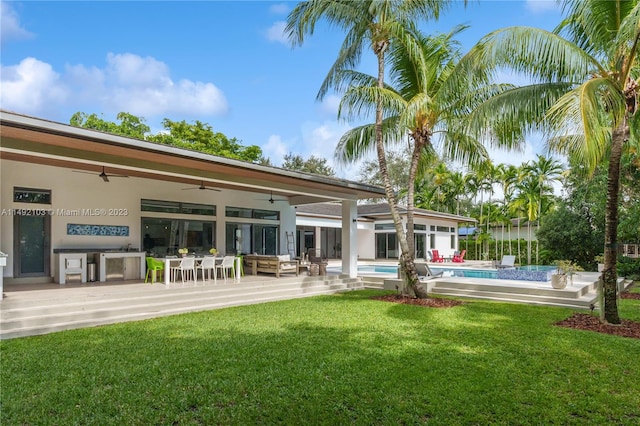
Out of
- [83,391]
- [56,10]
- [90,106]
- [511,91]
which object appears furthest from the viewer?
[90,106]

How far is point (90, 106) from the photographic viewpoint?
34781 mm

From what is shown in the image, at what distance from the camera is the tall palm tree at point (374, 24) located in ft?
33.6

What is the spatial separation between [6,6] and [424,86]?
30.5ft

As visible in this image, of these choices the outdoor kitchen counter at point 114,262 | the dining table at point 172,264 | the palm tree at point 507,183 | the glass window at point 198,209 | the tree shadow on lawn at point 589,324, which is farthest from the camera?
the palm tree at point 507,183

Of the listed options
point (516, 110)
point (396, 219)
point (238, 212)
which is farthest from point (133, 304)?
point (516, 110)

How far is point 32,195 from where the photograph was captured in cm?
1106

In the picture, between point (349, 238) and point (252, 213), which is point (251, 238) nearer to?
point (252, 213)

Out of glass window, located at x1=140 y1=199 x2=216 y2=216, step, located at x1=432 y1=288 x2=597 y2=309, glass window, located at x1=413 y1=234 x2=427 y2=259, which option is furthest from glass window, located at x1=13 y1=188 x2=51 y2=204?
glass window, located at x1=413 y1=234 x2=427 y2=259

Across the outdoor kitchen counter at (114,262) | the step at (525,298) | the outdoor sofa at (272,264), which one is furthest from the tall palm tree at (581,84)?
the outdoor kitchen counter at (114,262)

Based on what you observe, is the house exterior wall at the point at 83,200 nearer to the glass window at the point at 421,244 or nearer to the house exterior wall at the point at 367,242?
the house exterior wall at the point at 367,242

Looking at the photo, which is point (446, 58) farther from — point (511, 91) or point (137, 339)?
point (137, 339)

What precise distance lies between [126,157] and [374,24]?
286 inches

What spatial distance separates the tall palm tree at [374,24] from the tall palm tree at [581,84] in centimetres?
264

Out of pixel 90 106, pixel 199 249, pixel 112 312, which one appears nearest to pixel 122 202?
pixel 199 249
